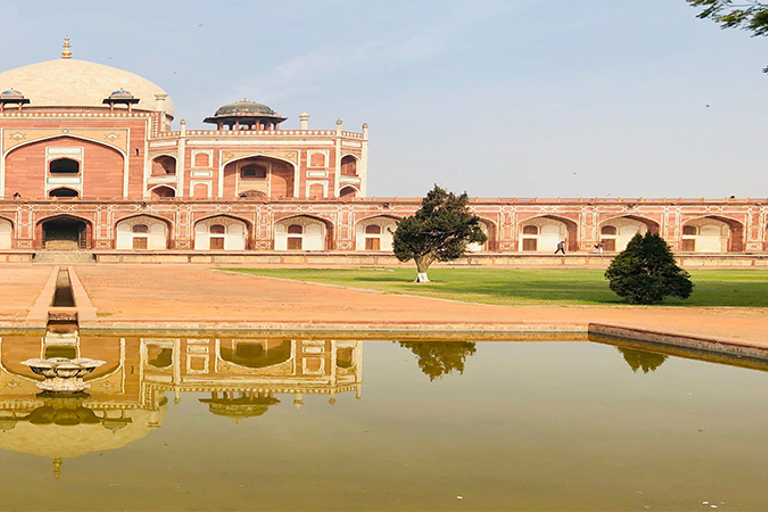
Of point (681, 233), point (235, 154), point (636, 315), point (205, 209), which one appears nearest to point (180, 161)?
point (235, 154)

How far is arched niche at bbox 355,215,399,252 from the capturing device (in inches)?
1845

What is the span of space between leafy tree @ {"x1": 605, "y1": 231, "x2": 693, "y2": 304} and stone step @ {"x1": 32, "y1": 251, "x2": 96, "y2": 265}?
28.8 m

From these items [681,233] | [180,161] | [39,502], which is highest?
[180,161]

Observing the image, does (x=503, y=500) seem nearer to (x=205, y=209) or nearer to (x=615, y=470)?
(x=615, y=470)

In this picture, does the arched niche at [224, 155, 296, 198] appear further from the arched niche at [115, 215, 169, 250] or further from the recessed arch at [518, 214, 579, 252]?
the recessed arch at [518, 214, 579, 252]

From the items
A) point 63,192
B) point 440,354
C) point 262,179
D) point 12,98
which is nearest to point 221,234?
point 262,179

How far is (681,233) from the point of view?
46000 millimetres

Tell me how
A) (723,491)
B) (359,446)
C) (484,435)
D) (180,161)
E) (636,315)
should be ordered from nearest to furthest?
1. (723,491)
2. (359,446)
3. (484,435)
4. (636,315)
5. (180,161)

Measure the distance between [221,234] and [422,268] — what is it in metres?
24.7

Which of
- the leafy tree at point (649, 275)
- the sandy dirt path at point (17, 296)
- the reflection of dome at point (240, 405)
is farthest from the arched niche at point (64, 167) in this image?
the reflection of dome at point (240, 405)

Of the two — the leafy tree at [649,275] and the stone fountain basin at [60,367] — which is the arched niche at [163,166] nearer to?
the leafy tree at [649,275]

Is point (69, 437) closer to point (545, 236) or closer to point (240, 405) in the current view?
point (240, 405)

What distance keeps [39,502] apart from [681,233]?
46080 millimetres

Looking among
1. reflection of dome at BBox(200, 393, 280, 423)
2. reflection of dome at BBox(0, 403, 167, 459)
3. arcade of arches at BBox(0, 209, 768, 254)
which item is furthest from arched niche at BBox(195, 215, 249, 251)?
reflection of dome at BBox(0, 403, 167, 459)
